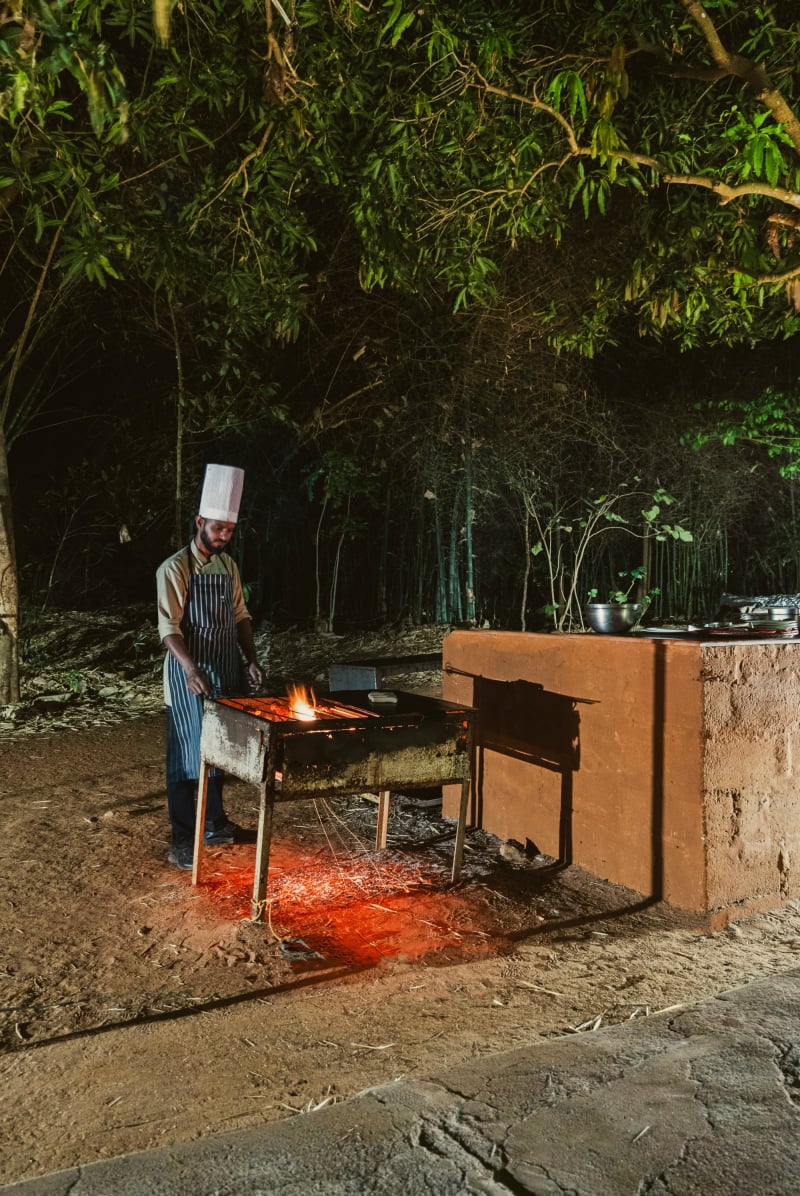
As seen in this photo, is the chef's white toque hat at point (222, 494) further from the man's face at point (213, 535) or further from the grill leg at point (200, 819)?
the grill leg at point (200, 819)

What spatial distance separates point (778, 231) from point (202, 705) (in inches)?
221

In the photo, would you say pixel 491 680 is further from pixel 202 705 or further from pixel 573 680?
pixel 202 705

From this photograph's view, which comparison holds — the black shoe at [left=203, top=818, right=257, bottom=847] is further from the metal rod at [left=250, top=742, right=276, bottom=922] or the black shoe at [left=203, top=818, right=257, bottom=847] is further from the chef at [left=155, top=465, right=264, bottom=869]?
the metal rod at [left=250, top=742, right=276, bottom=922]

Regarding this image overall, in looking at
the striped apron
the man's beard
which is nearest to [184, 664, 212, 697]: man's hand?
the striped apron

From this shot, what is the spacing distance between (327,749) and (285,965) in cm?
83

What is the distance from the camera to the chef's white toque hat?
4430 millimetres

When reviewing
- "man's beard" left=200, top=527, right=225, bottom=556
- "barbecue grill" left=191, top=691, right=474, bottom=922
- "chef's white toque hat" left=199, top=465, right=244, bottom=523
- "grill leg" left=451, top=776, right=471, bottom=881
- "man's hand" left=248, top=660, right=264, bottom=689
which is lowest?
"grill leg" left=451, top=776, right=471, bottom=881

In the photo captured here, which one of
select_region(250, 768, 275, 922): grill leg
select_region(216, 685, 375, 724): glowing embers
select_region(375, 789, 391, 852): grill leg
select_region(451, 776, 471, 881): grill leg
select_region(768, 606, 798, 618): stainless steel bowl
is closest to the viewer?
select_region(250, 768, 275, 922): grill leg

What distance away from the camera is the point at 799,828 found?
4039 mm

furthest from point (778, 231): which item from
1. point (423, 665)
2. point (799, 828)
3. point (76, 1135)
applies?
point (76, 1135)

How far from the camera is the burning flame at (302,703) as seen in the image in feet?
12.7

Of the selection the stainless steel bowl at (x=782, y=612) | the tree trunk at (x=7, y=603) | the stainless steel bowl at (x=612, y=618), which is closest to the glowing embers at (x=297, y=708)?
the stainless steel bowl at (x=612, y=618)

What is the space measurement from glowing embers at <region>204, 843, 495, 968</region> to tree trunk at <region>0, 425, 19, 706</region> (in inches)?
199

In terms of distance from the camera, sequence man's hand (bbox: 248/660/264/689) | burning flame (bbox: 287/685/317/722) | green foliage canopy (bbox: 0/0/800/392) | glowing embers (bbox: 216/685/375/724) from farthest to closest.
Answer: green foliage canopy (bbox: 0/0/800/392) → man's hand (bbox: 248/660/264/689) → burning flame (bbox: 287/685/317/722) → glowing embers (bbox: 216/685/375/724)
